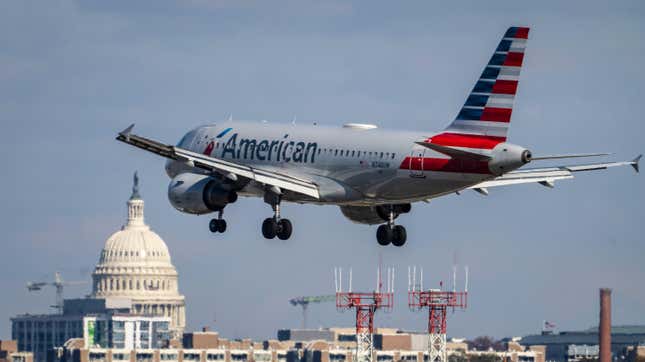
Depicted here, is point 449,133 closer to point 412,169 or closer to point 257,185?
point 412,169

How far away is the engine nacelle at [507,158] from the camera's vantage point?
106m

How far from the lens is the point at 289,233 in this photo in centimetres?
11569

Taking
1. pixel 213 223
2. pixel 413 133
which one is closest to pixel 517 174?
pixel 413 133

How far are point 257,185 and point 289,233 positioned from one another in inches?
137

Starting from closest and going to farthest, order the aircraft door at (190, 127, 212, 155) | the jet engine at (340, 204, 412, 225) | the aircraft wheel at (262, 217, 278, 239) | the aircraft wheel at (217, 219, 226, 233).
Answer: the aircraft wheel at (262, 217, 278, 239) < the aircraft wheel at (217, 219, 226, 233) < the jet engine at (340, 204, 412, 225) < the aircraft door at (190, 127, 212, 155)

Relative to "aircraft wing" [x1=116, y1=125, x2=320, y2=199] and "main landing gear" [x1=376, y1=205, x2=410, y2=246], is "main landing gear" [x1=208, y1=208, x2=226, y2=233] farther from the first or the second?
"main landing gear" [x1=376, y1=205, x2=410, y2=246]

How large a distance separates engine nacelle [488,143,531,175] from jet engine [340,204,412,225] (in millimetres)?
12610

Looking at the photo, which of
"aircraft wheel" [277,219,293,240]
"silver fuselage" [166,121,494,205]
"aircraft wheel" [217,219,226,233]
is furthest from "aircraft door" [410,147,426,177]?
"aircraft wheel" [217,219,226,233]

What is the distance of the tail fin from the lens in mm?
108562

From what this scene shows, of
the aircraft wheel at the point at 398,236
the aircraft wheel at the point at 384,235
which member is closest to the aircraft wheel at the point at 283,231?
the aircraft wheel at the point at 384,235

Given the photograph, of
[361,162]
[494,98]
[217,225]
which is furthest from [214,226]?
[494,98]

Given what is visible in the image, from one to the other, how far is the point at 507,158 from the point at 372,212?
1624cm

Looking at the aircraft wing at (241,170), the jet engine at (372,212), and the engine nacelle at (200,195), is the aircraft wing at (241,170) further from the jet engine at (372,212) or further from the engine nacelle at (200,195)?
the jet engine at (372,212)

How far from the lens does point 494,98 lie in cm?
10888
